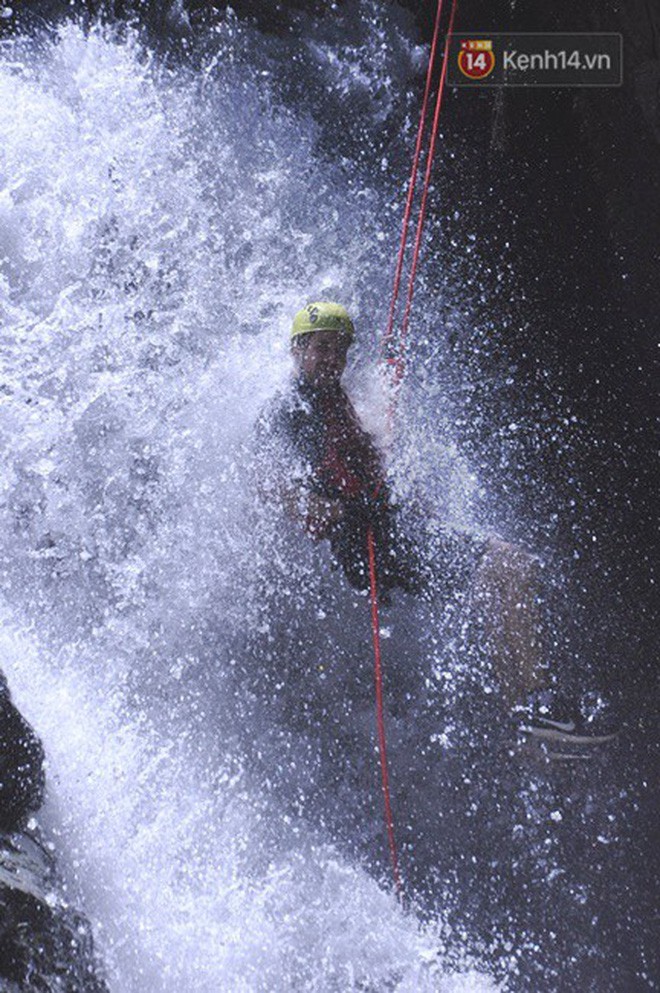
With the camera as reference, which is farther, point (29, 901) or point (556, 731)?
point (556, 731)

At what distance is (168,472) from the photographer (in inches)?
144

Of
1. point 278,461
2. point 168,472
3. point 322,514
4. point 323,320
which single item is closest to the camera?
point 323,320

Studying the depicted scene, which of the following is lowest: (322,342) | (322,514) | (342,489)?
(322,514)

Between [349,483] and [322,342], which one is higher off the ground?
[322,342]

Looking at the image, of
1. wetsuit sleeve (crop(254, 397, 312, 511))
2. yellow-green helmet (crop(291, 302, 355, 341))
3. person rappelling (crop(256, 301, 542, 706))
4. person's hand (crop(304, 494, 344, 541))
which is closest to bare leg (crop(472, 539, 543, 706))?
person rappelling (crop(256, 301, 542, 706))

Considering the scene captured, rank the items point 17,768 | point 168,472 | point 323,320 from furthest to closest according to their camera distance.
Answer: point 168,472
point 323,320
point 17,768

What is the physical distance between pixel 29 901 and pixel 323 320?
249 centimetres

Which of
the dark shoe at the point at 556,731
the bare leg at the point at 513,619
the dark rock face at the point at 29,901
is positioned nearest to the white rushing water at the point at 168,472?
the dark rock face at the point at 29,901

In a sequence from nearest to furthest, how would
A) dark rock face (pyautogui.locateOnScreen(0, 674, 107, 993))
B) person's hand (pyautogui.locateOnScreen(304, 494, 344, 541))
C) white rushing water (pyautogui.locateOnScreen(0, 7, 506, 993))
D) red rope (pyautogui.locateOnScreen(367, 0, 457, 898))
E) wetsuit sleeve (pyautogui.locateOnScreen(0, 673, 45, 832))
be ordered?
1. dark rock face (pyautogui.locateOnScreen(0, 674, 107, 993))
2. wetsuit sleeve (pyautogui.locateOnScreen(0, 673, 45, 832))
3. white rushing water (pyautogui.locateOnScreen(0, 7, 506, 993))
4. red rope (pyautogui.locateOnScreen(367, 0, 457, 898))
5. person's hand (pyautogui.locateOnScreen(304, 494, 344, 541))

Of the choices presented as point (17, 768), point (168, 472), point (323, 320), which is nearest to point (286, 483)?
point (168, 472)

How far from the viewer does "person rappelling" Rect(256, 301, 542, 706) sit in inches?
127

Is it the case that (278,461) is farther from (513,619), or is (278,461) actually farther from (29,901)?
(29,901)

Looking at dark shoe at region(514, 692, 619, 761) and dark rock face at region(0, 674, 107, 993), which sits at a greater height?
dark shoe at region(514, 692, 619, 761)

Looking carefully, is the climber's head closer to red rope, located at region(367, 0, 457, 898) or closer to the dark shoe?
red rope, located at region(367, 0, 457, 898)
